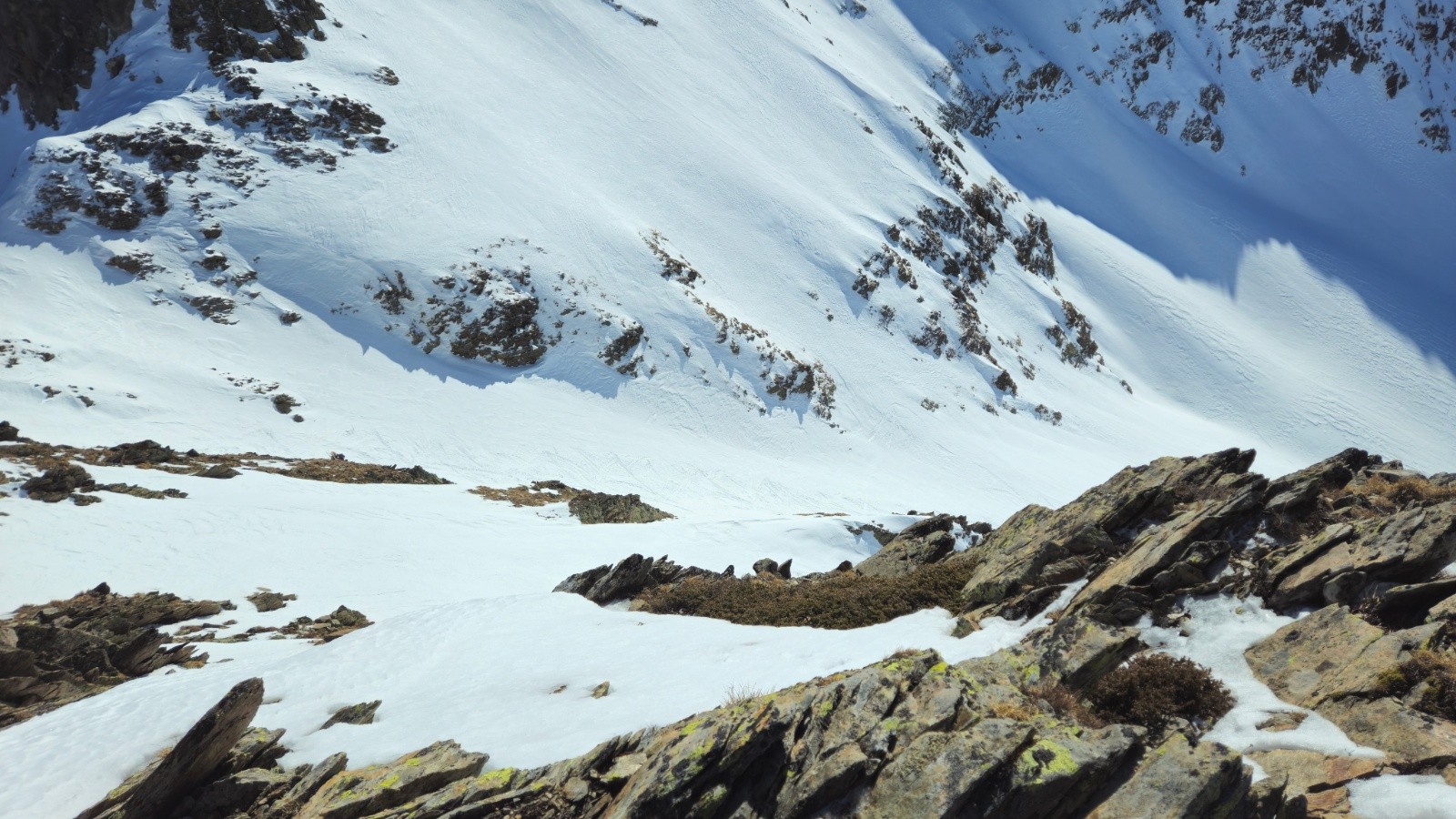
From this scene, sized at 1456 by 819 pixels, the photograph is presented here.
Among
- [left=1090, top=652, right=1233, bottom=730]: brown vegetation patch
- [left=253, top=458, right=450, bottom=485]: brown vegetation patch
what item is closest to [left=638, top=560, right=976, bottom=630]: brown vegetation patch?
[left=1090, top=652, right=1233, bottom=730]: brown vegetation patch

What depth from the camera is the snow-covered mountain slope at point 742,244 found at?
1444 inches

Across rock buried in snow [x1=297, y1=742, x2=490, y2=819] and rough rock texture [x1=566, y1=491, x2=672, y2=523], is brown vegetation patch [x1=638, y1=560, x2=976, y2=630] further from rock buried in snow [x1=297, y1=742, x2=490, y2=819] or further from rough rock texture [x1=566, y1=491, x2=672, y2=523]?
rough rock texture [x1=566, y1=491, x2=672, y2=523]

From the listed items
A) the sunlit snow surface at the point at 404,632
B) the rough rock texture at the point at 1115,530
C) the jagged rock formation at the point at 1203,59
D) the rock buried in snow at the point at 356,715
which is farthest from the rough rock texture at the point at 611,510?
the jagged rock formation at the point at 1203,59

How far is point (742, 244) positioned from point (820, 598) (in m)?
45.2

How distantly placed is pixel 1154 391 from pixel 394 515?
7031cm

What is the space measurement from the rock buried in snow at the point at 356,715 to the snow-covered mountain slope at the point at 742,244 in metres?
23.5

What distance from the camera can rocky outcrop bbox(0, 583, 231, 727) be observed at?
11375mm

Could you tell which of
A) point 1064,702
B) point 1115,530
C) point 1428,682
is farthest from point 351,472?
point 1428,682

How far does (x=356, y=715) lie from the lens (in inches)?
387

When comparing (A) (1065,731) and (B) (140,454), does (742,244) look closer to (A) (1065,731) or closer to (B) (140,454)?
(B) (140,454)

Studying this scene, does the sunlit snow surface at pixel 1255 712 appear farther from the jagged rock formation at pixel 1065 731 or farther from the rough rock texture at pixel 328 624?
the rough rock texture at pixel 328 624

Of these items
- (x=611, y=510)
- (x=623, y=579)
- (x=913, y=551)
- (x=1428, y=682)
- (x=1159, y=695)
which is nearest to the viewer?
(x=1428, y=682)

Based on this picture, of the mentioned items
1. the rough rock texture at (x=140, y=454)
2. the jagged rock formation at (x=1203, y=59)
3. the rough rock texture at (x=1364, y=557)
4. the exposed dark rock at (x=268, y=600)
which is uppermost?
the jagged rock formation at (x=1203, y=59)

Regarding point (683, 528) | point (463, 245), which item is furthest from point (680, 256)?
point (683, 528)
